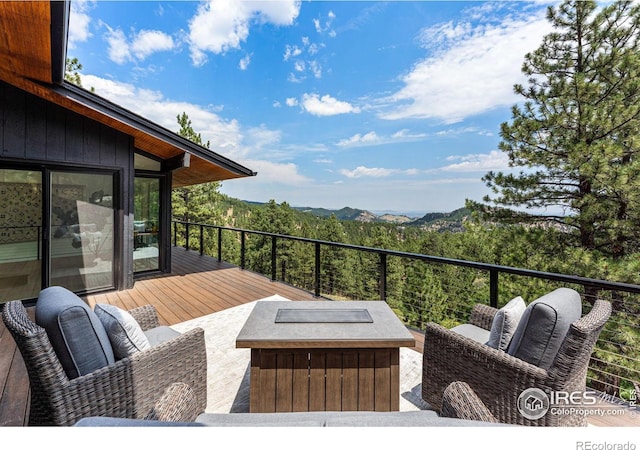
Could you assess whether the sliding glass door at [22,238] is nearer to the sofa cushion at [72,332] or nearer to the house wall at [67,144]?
the house wall at [67,144]

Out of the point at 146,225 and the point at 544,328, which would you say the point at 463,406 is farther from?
the point at 146,225

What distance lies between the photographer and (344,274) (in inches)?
1088

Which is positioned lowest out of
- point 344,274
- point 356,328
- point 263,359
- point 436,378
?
point 344,274

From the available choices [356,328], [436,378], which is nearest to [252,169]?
[356,328]

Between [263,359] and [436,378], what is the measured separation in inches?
46.4

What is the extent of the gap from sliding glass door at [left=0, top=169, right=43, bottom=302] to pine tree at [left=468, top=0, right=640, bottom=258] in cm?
1154

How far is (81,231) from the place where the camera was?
4.74 m

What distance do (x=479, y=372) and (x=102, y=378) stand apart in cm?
207

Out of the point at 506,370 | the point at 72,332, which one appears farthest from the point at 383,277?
the point at 72,332

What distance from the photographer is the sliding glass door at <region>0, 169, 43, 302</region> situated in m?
4.26

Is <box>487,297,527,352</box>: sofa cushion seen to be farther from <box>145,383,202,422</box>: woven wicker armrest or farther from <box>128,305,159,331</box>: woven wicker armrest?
<box>128,305,159,331</box>: woven wicker armrest

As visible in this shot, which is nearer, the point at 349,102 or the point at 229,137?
the point at 349,102

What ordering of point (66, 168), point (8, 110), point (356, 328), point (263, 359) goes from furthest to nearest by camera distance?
point (66, 168) → point (8, 110) → point (356, 328) → point (263, 359)
